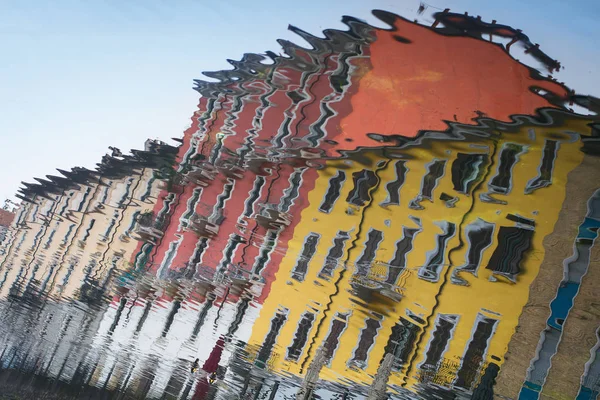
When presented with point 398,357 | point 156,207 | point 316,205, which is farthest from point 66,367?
point 398,357

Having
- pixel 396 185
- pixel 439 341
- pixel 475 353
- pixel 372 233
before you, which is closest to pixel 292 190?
pixel 372 233

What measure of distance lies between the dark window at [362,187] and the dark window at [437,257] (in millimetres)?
1311

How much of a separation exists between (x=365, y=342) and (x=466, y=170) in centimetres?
300

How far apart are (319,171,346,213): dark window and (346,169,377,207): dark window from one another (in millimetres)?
213

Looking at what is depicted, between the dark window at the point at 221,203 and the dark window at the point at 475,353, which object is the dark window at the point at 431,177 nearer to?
the dark window at the point at 475,353

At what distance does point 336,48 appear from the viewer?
18.1 ft

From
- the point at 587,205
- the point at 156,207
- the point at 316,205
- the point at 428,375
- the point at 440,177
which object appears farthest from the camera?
the point at 156,207

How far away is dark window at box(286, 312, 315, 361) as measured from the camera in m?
9.57

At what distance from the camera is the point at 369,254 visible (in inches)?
372

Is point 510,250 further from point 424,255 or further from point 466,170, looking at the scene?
point 424,255

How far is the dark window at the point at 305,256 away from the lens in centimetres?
1065

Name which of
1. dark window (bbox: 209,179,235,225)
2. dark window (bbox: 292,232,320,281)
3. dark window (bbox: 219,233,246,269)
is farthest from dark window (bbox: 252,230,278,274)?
dark window (bbox: 209,179,235,225)

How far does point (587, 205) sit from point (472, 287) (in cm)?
189

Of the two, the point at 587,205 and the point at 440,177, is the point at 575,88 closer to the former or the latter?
the point at 587,205
